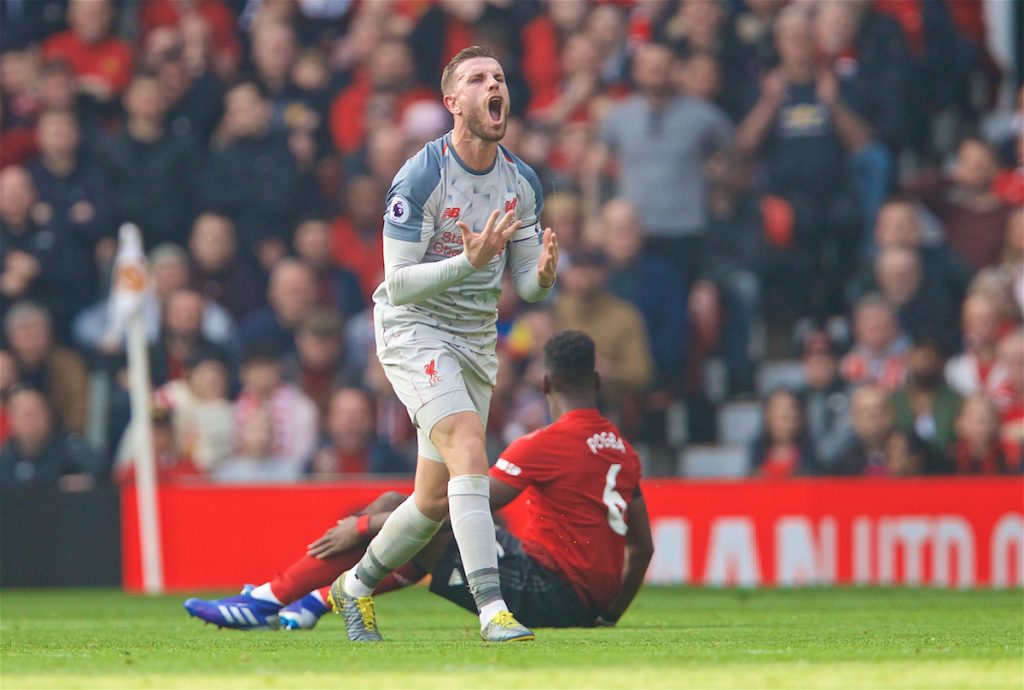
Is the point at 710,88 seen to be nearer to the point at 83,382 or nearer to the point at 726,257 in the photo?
the point at 726,257

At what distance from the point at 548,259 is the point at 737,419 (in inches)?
307

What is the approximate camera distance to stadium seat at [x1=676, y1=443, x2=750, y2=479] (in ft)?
47.8

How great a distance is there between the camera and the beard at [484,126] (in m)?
7.33

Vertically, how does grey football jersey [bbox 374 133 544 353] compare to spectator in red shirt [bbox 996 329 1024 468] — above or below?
above

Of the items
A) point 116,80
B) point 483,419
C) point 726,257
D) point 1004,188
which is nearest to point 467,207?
point 483,419

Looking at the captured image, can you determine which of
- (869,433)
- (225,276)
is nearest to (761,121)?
(869,433)

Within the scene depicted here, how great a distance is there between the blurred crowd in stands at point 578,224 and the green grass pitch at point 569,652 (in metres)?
3.64

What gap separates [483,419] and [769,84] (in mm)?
8604

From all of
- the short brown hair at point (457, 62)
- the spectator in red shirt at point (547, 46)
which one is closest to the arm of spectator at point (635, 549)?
the short brown hair at point (457, 62)

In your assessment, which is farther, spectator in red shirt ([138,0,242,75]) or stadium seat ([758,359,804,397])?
spectator in red shirt ([138,0,242,75])

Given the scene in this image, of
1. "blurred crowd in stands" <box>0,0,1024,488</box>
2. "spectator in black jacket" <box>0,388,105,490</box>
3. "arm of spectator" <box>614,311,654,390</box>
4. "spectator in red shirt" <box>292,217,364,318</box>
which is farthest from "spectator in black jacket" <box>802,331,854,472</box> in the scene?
"spectator in black jacket" <box>0,388,105,490</box>

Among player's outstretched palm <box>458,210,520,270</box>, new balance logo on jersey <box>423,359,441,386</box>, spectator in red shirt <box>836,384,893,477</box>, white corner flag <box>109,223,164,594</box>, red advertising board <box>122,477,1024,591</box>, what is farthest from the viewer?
white corner flag <box>109,223,164,594</box>

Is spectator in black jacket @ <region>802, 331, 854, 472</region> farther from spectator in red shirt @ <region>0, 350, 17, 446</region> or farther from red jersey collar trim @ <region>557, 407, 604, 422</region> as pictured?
spectator in red shirt @ <region>0, 350, 17, 446</region>

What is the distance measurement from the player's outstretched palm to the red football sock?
164 cm
